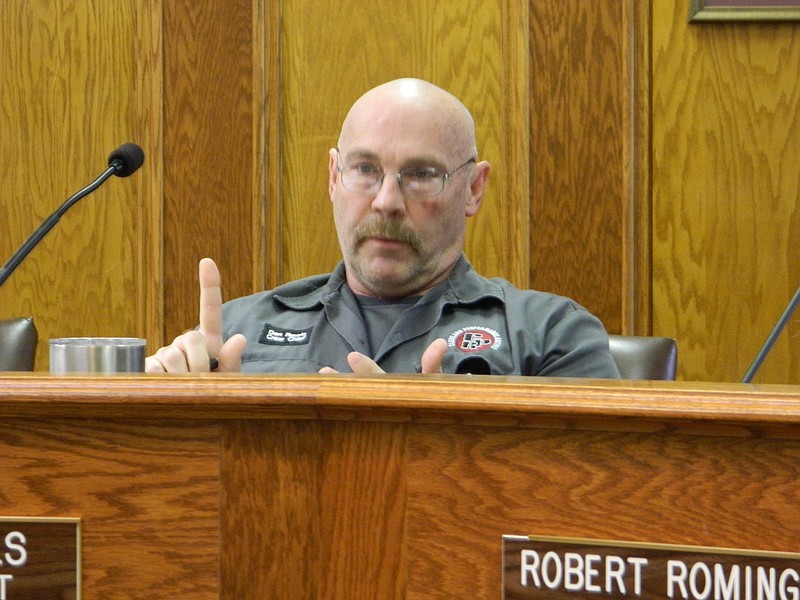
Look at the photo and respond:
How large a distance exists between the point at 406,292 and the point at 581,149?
31.3 inches

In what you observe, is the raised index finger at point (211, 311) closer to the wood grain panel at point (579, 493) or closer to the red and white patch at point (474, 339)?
the red and white patch at point (474, 339)

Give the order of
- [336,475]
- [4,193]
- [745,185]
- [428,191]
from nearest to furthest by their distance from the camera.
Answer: [336,475]
[428,191]
[745,185]
[4,193]

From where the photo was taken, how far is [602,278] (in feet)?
8.65

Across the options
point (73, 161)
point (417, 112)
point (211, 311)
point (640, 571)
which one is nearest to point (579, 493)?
point (640, 571)

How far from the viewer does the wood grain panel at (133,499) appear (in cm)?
87

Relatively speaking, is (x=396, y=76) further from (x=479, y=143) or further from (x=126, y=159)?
(x=126, y=159)

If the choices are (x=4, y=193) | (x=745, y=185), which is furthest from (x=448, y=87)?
(x=4, y=193)

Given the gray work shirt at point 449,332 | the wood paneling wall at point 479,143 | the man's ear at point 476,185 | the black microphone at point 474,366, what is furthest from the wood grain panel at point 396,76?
the black microphone at point 474,366

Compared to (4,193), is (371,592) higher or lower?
lower

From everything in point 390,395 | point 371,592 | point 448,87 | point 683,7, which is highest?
point 683,7

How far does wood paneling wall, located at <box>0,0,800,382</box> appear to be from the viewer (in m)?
2.59

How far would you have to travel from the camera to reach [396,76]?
2.72 m

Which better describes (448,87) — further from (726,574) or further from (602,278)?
(726,574)

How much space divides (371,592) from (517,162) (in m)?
1.92
